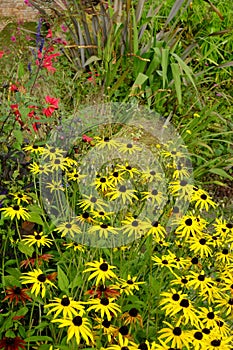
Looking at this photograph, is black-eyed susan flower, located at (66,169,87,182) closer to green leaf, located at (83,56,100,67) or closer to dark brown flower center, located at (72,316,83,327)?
dark brown flower center, located at (72,316,83,327)

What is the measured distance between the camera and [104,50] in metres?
4.32

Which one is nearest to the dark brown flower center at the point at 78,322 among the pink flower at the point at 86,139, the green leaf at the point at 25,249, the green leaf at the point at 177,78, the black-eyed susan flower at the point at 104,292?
the black-eyed susan flower at the point at 104,292

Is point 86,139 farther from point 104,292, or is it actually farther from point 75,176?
point 104,292

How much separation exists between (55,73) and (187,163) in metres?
1.14

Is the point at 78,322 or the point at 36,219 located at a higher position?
the point at 78,322

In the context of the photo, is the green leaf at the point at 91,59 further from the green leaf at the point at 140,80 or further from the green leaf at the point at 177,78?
the green leaf at the point at 177,78

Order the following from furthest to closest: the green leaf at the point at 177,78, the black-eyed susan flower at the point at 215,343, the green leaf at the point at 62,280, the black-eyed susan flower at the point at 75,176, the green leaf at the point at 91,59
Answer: the green leaf at the point at 91,59 < the green leaf at the point at 177,78 < the black-eyed susan flower at the point at 75,176 < the green leaf at the point at 62,280 < the black-eyed susan flower at the point at 215,343

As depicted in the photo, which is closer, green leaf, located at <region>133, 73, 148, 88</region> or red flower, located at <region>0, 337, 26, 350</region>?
red flower, located at <region>0, 337, 26, 350</region>

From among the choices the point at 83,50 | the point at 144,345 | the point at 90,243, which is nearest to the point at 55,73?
the point at 83,50

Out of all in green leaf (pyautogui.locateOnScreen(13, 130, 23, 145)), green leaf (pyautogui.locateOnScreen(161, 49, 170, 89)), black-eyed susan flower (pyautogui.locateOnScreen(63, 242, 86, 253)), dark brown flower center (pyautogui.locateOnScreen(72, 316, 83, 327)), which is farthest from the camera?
green leaf (pyautogui.locateOnScreen(161, 49, 170, 89))

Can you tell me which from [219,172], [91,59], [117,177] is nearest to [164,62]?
[91,59]

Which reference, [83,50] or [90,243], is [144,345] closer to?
[90,243]

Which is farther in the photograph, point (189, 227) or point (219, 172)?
point (219, 172)

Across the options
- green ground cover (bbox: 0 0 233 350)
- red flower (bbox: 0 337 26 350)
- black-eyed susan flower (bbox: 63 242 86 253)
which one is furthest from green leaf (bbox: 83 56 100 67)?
red flower (bbox: 0 337 26 350)
